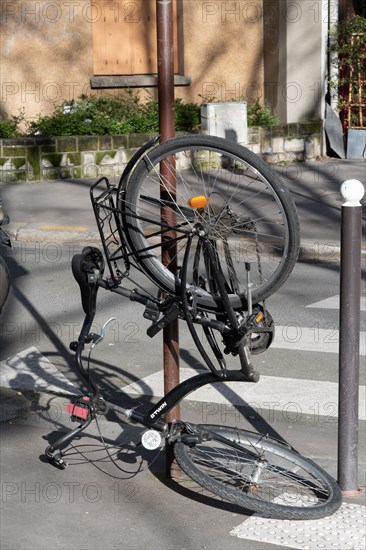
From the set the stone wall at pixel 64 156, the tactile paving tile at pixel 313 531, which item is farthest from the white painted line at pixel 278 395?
the stone wall at pixel 64 156

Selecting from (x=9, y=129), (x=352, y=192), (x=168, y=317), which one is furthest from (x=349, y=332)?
(x=9, y=129)

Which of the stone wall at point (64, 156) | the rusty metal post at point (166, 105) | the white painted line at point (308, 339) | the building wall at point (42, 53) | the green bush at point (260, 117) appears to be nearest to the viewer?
the rusty metal post at point (166, 105)

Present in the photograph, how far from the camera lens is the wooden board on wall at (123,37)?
16.4 m

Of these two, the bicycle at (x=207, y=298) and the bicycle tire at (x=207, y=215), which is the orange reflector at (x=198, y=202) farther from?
the bicycle tire at (x=207, y=215)

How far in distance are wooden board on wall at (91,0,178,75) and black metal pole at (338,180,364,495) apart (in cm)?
1290

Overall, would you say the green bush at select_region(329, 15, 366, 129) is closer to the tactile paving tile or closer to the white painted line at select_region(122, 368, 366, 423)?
the white painted line at select_region(122, 368, 366, 423)

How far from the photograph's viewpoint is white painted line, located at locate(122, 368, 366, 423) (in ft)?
18.8

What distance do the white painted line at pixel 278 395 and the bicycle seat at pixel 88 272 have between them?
1.89 m

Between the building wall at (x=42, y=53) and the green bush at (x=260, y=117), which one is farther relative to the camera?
the green bush at (x=260, y=117)

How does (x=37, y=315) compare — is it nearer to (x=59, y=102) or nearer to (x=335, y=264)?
(x=335, y=264)

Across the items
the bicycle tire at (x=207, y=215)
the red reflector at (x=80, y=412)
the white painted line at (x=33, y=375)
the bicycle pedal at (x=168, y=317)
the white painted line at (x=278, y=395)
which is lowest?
the white painted line at (x=278, y=395)

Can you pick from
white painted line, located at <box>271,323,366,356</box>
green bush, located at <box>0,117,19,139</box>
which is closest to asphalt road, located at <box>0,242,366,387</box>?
white painted line, located at <box>271,323,366,356</box>

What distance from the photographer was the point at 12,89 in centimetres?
1598

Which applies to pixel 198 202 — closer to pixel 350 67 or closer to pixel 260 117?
pixel 260 117
